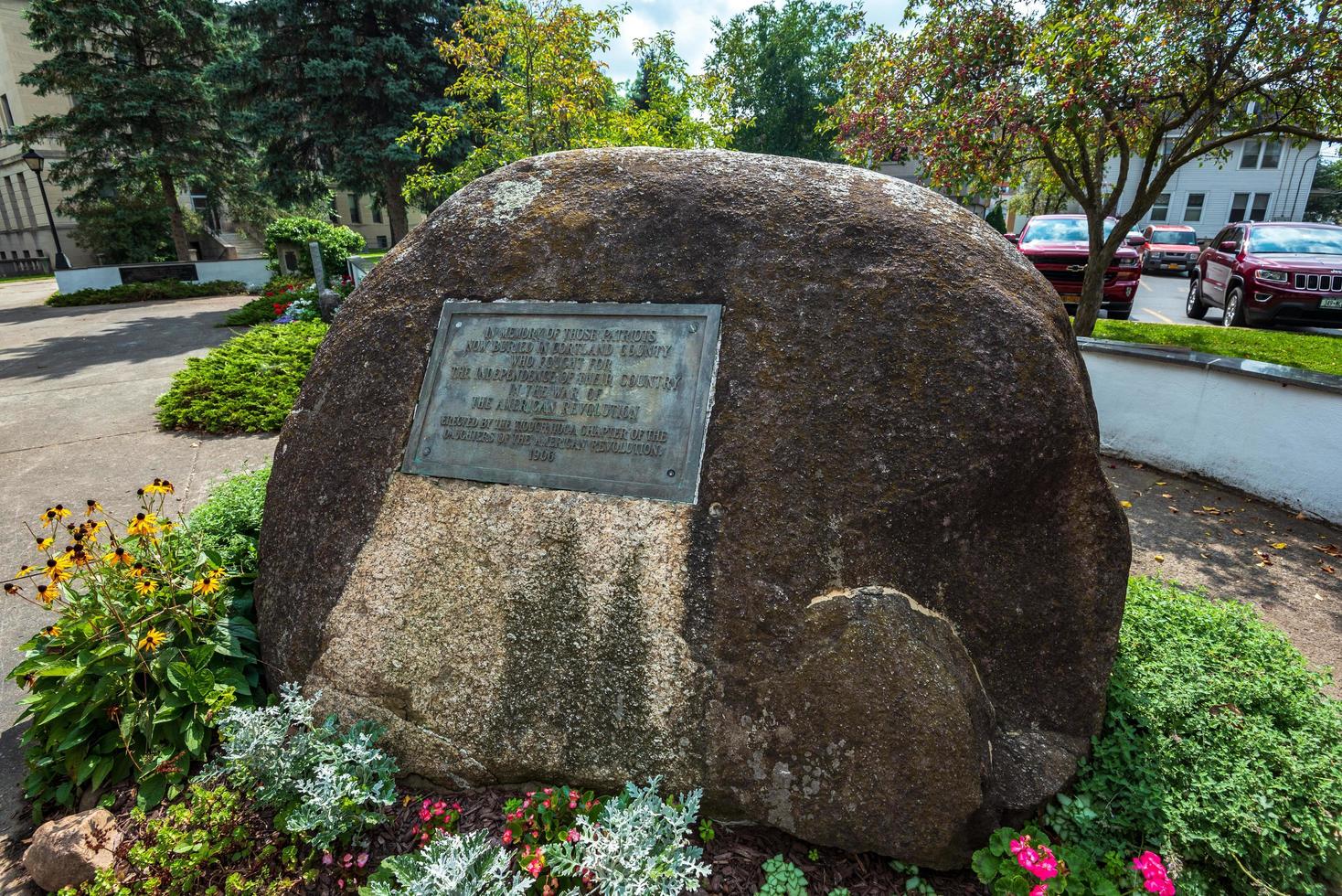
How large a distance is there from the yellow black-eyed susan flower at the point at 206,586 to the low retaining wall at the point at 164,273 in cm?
2116

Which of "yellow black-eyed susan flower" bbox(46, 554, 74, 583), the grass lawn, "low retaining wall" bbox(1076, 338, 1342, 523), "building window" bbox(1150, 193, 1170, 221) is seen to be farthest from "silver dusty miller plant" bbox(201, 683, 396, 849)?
"building window" bbox(1150, 193, 1170, 221)

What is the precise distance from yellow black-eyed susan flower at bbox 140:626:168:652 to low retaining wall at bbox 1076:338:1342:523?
6.71 meters

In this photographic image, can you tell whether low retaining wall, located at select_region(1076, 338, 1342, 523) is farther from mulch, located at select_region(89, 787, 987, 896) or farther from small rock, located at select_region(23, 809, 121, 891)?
small rock, located at select_region(23, 809, 121, 891)

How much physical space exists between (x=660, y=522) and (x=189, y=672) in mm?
2021

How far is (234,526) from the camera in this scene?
12.4ft

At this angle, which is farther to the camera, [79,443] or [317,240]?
[317,240]

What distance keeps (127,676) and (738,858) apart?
8.11ft

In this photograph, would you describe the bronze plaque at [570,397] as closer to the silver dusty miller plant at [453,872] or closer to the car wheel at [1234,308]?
the silver dusty miller plant at [453,872]

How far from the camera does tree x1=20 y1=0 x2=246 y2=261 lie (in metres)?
18.7

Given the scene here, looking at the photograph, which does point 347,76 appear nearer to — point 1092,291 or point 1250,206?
point 1092,291

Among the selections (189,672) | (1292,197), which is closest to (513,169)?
(189,672)

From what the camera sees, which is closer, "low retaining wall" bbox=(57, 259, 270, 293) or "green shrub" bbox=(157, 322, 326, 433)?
"green shrub" bbox=(157, 322, 326, 433)

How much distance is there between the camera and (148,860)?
2275mm

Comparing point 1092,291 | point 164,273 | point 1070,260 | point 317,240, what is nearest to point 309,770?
point 1092,291
